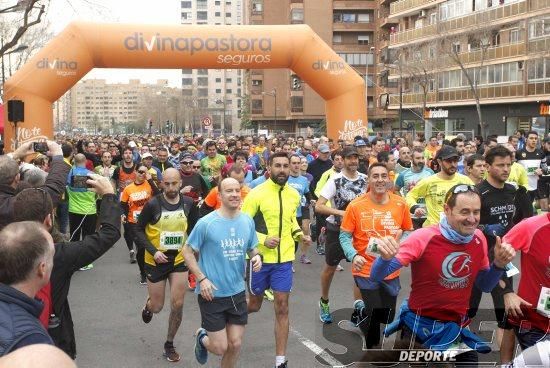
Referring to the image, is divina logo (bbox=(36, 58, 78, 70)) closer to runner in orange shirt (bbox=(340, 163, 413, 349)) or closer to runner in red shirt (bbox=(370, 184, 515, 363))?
runner in orange shirt (bbox=(340, 163, 413, 349))

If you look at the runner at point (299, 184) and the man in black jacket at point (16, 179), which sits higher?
the man in black jacket at point (16, 179)

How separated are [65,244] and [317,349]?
3201mm

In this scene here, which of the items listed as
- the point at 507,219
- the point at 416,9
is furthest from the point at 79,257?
the point at 416,9

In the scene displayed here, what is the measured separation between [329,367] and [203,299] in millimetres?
1331

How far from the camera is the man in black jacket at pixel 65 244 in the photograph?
3227mm

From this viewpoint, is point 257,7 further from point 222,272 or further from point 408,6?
point 222,272

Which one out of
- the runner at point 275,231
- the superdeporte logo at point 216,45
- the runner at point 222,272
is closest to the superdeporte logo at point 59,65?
the superdeporte logo at point 216,45

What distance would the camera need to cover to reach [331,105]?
16.6m

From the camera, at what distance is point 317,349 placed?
19.1ft

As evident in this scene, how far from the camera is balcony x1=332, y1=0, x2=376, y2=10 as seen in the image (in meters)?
65.6

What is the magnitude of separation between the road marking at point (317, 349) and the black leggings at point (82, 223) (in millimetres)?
4832

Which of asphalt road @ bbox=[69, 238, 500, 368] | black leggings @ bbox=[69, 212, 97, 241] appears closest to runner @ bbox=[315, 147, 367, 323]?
asphalt road @ bbox=[69, 238, 500, 368]

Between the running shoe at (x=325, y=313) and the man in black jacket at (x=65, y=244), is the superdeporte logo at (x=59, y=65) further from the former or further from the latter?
the man in black jacket at (x=65, y=244)

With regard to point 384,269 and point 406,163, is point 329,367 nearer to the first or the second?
point 384,269
